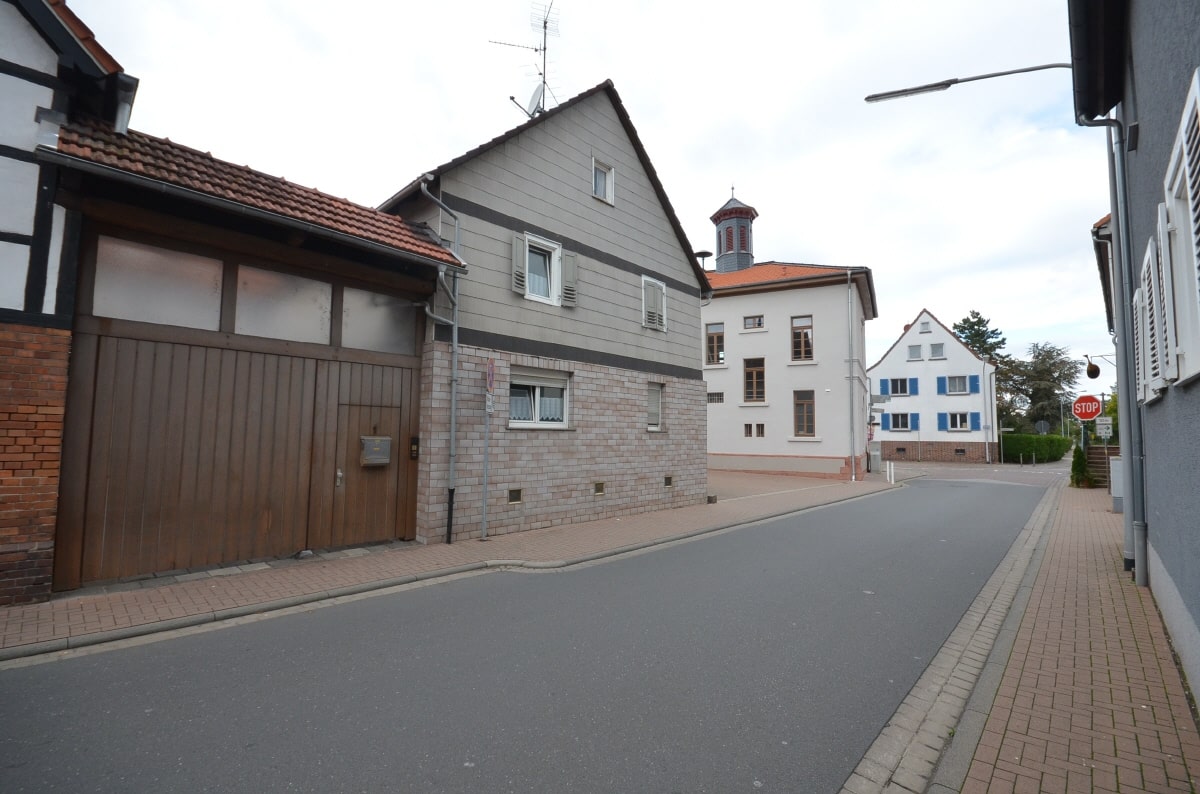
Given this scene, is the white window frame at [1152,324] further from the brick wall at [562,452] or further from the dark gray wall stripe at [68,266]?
the dark gray wall stripe at [68,266]

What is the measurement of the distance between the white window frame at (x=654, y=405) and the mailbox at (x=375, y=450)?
6293 mm

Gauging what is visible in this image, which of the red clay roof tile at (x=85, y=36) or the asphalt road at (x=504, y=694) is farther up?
the red clay roof tile at (x=85, y=36)

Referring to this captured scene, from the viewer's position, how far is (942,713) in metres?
3.60

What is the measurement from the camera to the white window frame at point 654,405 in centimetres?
1330

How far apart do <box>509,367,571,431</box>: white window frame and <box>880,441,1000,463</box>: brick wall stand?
3312 cm

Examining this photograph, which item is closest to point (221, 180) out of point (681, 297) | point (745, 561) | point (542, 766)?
point (542, 766)

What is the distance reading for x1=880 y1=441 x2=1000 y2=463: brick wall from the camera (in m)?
39.1

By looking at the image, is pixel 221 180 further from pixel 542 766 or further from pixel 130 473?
pixel 542 766

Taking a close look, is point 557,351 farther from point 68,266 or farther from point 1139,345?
point 1139,345

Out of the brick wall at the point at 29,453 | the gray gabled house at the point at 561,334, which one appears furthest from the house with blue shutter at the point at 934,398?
the brick wall at the point at 29,453

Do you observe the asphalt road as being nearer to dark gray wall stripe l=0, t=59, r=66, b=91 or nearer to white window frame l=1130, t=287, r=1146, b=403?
white window frame l=1130, t=287, r=1146, b=403

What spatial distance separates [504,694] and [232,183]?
6.51m

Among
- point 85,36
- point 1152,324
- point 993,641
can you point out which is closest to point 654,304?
point 1152,324

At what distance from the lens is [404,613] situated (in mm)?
5578
